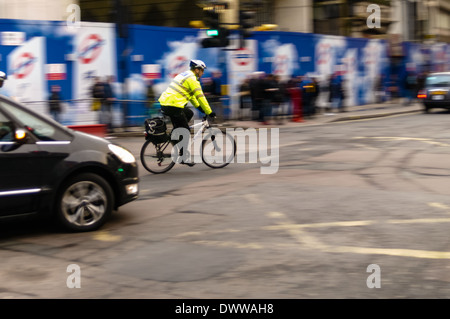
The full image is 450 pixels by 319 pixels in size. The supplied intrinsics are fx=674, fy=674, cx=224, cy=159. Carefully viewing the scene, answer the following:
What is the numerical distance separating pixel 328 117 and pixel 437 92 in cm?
431

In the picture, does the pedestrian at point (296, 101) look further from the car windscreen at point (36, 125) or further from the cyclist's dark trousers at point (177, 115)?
the car windscreen at point (36, 125)

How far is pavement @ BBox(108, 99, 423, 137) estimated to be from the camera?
62.6 feet

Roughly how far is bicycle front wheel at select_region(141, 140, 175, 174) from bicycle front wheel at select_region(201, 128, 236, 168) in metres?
0.68

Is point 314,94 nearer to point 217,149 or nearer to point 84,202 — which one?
point 217,149

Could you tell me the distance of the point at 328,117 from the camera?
25.2 meters

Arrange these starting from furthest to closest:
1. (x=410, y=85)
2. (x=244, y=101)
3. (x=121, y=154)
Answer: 1. (x=410, y=85)
2. (x=244, y=101)
3. (x=121, y=154)

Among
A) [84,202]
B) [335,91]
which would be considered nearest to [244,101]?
[335,91]

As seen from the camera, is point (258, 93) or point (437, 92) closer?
point (258, 93)

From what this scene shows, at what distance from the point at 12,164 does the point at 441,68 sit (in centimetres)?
4111

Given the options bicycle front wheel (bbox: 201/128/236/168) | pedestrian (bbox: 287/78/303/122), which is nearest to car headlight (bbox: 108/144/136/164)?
bicycle front wheel (bbox: 201/128/236/168)

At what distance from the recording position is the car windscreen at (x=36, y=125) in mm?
6730

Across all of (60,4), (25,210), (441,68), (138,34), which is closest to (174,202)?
(25,210)

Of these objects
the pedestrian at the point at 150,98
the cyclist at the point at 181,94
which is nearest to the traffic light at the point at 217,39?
the pedestrian at the point at 150,98

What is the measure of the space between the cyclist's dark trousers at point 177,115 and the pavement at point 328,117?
775cm
